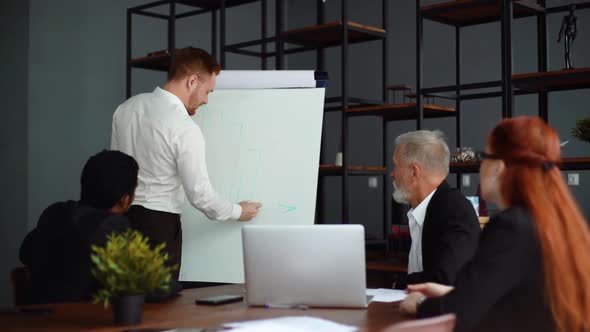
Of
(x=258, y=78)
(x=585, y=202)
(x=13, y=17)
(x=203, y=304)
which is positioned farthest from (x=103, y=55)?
(x=203, y=304)

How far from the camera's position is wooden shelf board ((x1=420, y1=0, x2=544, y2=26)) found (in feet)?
14.4

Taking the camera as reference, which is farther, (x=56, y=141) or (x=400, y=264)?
(x=56, y=141)

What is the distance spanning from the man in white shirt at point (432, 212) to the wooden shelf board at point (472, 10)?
6.74ft

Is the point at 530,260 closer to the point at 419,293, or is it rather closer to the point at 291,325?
the point at 419,293

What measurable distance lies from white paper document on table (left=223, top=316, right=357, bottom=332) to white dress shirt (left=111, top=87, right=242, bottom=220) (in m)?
1.26

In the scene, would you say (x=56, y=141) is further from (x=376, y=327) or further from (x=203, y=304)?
(x=376, y=327)

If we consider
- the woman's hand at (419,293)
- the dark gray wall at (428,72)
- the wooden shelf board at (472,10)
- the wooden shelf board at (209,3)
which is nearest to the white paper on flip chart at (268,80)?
the wooden shelf board at (472,10)

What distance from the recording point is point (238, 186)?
Answer: 3443 mm

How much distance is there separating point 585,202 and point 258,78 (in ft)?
11.8

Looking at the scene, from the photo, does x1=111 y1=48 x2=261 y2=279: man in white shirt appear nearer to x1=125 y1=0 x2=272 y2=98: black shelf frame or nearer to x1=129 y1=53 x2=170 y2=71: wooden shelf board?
x1=125 y1=0 x2=272 y2=98: black shelf frame

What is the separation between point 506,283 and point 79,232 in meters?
1.21

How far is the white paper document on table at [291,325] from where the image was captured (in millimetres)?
1738

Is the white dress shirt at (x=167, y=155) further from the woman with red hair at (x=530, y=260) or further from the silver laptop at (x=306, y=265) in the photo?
the woman with red hair at (x=530, y=260)

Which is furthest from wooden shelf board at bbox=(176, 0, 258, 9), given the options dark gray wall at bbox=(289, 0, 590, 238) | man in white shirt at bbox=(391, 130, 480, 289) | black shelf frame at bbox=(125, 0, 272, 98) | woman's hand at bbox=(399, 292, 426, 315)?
woman's hand at bbox=(399, 292, 426, 315)
